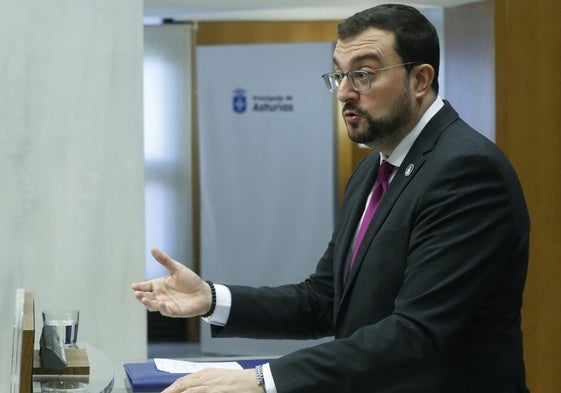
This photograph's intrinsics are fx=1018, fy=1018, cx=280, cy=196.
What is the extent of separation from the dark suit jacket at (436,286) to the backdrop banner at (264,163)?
14.5ft

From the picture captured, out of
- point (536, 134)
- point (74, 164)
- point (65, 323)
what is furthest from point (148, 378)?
point (536, 134)

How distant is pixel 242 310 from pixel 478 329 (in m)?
0.62

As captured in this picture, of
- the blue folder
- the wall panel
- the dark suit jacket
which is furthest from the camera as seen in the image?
the wall panel

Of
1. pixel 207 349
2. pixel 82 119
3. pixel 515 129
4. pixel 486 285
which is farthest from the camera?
pixel 207 349

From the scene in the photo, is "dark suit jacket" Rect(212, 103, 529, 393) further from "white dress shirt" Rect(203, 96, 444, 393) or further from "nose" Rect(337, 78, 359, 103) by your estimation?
"nose" Rect(337, 78, 359, 103)

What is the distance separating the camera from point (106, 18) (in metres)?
3.95

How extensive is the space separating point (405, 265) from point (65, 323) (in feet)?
2.66

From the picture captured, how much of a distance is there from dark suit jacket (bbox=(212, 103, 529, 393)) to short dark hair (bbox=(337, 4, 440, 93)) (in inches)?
5.2

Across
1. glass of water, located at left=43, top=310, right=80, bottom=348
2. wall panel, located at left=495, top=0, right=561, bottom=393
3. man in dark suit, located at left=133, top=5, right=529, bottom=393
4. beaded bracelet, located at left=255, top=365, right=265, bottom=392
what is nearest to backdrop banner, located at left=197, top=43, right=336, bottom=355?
wall panel, located at left=495, top=0, right=561, bottom=393

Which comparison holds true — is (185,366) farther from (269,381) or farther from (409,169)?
(409,169)

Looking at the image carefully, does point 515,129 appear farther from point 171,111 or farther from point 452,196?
point 171,111

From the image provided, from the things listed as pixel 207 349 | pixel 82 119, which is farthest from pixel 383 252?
pixel 207 349

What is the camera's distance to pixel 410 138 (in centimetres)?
232

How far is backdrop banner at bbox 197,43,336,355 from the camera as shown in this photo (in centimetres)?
677
